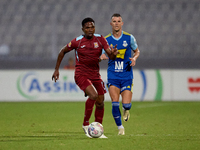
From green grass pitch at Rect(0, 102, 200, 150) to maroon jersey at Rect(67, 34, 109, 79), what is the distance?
114 centimetres

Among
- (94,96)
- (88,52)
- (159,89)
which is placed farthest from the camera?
(159,89)

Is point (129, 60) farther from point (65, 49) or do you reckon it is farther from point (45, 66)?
point (45, 66)

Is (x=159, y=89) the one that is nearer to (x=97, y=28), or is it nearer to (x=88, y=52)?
(x=97, y=28)

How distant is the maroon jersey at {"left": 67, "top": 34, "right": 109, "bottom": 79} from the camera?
6094mm

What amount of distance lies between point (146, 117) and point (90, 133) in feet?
12.7

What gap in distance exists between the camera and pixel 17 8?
17.8 meters

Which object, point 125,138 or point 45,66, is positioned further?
point 45,66

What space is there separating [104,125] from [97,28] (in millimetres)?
9282

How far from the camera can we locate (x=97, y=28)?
16.6 m

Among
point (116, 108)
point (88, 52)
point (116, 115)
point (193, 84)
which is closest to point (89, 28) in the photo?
point (88, 52)

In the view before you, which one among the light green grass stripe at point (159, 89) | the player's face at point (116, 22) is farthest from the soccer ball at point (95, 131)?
the light green grass stripe at point (159, 89)

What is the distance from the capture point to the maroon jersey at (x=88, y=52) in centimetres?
609

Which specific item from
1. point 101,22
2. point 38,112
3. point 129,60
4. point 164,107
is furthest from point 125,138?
point 101,22

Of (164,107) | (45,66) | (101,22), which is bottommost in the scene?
(164,107)
